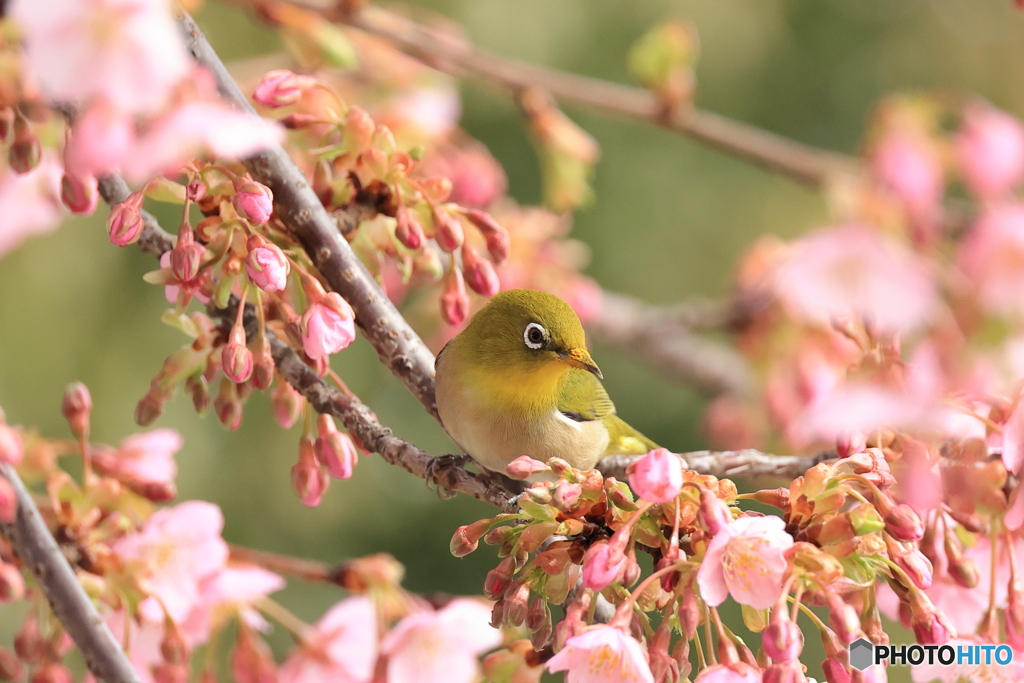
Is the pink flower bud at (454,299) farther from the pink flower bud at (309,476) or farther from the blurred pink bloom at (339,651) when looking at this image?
the blurred pink bloom at (339,651)

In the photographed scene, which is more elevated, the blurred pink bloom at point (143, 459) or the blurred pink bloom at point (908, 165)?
the blurred pink bloom at point (908, 165)

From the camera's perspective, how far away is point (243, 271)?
660 mm

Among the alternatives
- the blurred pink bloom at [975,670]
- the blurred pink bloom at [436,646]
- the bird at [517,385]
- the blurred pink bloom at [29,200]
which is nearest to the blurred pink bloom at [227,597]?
the blurred pink bloom at [436,646]

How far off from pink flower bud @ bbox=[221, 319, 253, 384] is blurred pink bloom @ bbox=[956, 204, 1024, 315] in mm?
459

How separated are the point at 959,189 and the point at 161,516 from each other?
12.6 feet

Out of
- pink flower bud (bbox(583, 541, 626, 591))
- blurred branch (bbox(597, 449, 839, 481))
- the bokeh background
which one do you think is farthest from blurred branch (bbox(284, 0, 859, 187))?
pink flower bud (bbox(583, 541, 626, 591))

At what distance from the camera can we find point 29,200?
1.03m

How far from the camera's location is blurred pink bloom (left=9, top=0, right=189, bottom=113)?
424 mm

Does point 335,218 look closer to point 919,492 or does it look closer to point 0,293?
A: point 919,492

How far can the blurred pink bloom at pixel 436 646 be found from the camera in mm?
818

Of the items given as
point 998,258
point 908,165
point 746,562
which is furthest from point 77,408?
point 908,165

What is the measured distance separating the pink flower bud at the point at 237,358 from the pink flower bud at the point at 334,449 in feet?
0.31

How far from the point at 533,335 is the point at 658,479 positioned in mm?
436

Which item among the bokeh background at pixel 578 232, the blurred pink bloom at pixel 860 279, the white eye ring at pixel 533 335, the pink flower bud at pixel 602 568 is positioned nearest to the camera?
the blurred pink bloom at pixel 860 279
